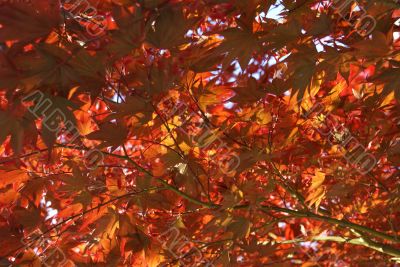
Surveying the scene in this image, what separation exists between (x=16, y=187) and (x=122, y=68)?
66 cm

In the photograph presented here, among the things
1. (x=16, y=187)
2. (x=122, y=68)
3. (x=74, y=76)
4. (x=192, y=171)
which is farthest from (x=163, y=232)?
(x=74, y=76)

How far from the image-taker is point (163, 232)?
1.67 m

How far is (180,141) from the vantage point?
4.81 ft

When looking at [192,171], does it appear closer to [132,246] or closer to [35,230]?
[132,246]

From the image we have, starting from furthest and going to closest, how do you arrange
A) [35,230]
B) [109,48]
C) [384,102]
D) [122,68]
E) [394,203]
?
[394,203] → [35,230] → [384,102] → [122,68] → [109,48]

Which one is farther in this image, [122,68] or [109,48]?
[122,68]

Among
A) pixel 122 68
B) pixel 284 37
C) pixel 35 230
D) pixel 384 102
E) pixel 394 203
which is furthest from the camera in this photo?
pixel 394 203

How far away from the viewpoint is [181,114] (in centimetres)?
150

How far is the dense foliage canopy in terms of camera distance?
99 cm

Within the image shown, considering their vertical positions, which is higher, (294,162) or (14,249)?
(14,249)

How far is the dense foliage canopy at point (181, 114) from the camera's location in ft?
3.24

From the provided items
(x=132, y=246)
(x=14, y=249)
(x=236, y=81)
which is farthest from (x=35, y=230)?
(x=236, y=81)

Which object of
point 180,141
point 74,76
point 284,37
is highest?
point 74,76

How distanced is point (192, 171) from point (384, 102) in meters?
0.67
